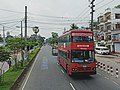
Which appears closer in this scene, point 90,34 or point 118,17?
point 90,34

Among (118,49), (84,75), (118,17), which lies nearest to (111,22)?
(118,17)

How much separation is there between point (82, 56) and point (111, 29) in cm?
4503

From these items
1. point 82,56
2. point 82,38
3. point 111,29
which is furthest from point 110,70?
point 111,29

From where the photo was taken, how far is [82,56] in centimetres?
1823

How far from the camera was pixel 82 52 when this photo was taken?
717 inches

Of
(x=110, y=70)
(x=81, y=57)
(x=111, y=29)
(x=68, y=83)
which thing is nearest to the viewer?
(x=68, y=83)

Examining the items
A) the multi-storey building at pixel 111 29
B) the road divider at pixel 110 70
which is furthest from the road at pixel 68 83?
the multi-storey building at pixel 111 29

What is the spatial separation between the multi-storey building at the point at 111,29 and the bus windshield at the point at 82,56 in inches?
1481

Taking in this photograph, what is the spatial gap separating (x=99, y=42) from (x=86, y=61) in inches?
2091

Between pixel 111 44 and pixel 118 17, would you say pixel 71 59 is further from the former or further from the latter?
pixel 118 17

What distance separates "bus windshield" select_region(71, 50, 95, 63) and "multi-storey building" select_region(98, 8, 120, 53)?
37612 mm

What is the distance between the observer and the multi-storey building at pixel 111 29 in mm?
56188

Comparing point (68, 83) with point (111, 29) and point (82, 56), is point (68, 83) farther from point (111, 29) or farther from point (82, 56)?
point (111, 29)

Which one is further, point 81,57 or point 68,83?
point 81,57
